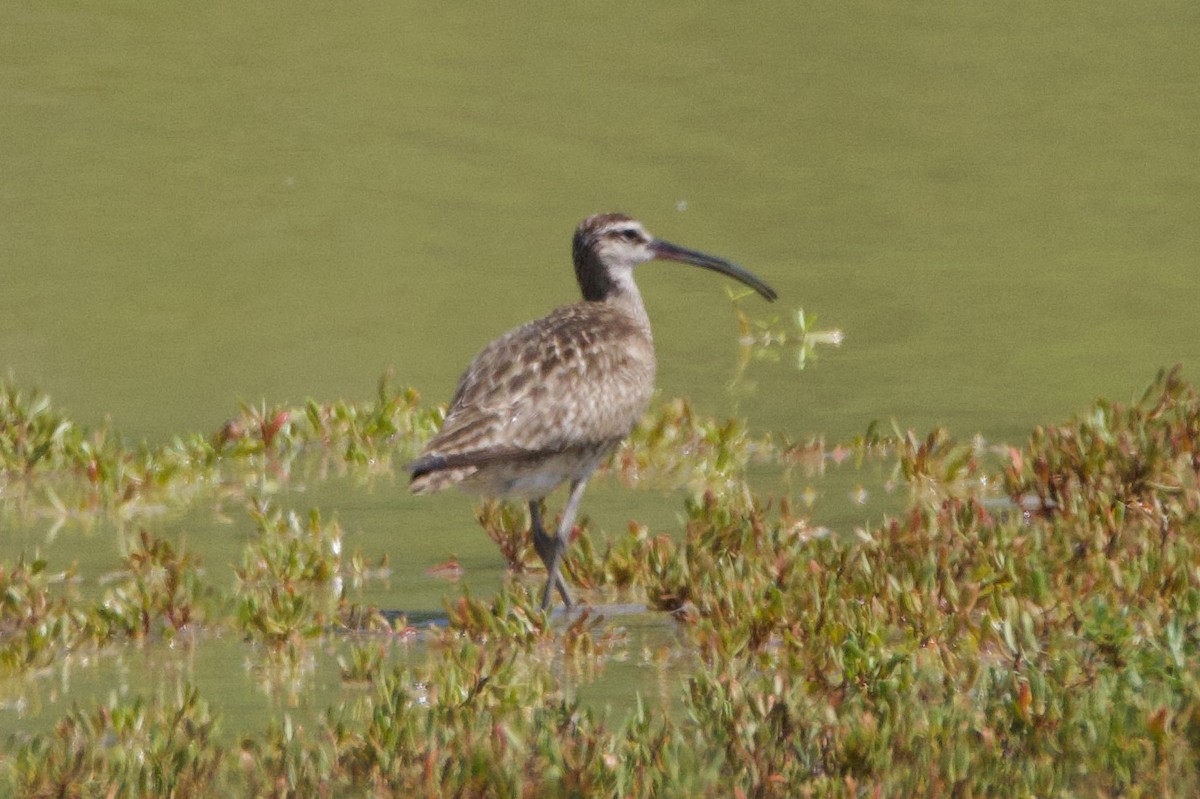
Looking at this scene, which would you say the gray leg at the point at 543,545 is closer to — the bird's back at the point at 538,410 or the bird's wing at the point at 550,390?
the bird's back at the point at 538,410

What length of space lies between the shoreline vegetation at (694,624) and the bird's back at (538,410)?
47cm

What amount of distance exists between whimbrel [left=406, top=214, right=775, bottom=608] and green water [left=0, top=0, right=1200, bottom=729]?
2.06ft

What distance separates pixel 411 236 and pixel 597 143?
370cm

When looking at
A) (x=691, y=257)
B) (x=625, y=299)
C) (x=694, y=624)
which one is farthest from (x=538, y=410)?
(x=691, y=257)

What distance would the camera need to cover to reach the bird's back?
1020 cm

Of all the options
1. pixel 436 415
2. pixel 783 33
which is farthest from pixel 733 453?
pixel 783 33

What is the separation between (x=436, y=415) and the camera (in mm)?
13812

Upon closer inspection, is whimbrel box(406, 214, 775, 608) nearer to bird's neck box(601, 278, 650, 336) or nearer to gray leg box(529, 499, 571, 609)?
gray leg box(529, 499, 571, 609)

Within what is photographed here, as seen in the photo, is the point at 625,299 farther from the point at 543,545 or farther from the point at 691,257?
the point at 543,545

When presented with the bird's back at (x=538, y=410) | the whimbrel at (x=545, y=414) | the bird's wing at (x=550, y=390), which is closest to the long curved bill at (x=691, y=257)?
the whimbrel at (x=545, y=414)

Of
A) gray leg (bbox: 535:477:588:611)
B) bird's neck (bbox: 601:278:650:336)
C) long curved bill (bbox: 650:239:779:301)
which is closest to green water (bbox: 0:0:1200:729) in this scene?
gray leg (bbox: 535:477:588:611)

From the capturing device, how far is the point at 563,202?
22.1 metres

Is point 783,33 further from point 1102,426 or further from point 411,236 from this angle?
point 1102,426

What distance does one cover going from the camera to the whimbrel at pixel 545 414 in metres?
10.2
